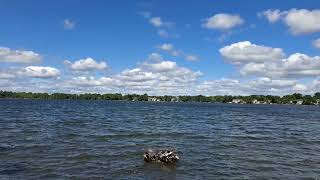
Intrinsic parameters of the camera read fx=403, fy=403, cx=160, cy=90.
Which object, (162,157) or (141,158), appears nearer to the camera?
(162,157)

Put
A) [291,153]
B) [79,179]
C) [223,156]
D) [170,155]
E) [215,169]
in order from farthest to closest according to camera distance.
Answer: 1. [291,153]
2. [223,156]
3. [170,155]
4. [215,169]
5. [79,179]

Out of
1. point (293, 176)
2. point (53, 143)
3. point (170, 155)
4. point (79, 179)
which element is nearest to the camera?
point (79, 179)

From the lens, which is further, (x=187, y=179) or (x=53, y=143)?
(x=53, y=143)

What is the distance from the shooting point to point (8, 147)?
30016 mm

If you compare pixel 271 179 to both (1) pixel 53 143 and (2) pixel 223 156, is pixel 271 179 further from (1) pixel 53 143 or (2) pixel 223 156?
(1) pixel 53 143

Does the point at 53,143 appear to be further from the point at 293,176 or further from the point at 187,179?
the point at 293,176

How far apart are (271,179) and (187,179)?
4.42 metres

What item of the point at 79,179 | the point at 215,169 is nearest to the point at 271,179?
the point at 215,169

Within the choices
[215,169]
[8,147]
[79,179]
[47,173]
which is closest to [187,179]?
[215,169]

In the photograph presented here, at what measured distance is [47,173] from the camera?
70.7ft

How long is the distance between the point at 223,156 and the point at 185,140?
9.38 metres

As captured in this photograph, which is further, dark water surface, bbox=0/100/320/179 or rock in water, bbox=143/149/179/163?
rock in water, bbox=143/149/179/163

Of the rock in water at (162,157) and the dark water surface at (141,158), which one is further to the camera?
the rock in water at (162,157)

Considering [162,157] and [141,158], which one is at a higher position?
[162,157]
